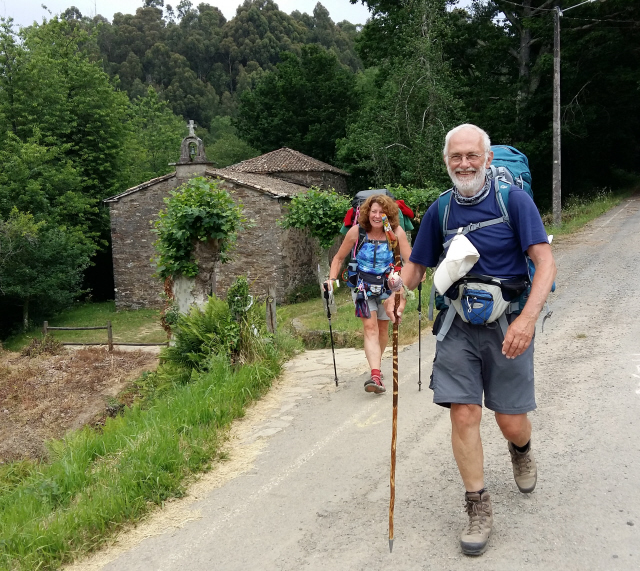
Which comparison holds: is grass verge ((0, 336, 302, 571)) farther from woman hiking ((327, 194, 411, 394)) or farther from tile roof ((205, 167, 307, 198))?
tile roof ((205, 167, 307, 198))

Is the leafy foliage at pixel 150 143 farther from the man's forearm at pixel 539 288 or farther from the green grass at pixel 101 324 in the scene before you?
the man's forearm at pixel 539 288

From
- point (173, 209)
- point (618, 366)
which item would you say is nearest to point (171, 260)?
point (173, 209)

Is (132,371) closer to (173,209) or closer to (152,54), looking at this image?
(173,209)

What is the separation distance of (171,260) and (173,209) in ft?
4.44

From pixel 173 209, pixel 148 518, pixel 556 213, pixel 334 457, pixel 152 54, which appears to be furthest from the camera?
pixel 152 54

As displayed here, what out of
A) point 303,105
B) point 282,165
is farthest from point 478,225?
point 303,105

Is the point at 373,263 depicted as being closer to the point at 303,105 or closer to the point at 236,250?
the point at 236,250

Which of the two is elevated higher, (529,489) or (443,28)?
(443,28)

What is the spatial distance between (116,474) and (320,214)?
18.5 metres

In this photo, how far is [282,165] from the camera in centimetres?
3419

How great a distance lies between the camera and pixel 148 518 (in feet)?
13.5

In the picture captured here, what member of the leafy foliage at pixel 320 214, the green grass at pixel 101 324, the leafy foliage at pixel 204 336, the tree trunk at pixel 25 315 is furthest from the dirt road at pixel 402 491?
the tree trunk at pixel 25 315

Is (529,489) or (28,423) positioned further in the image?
(28,423)

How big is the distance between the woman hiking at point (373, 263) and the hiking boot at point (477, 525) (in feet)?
9.09
